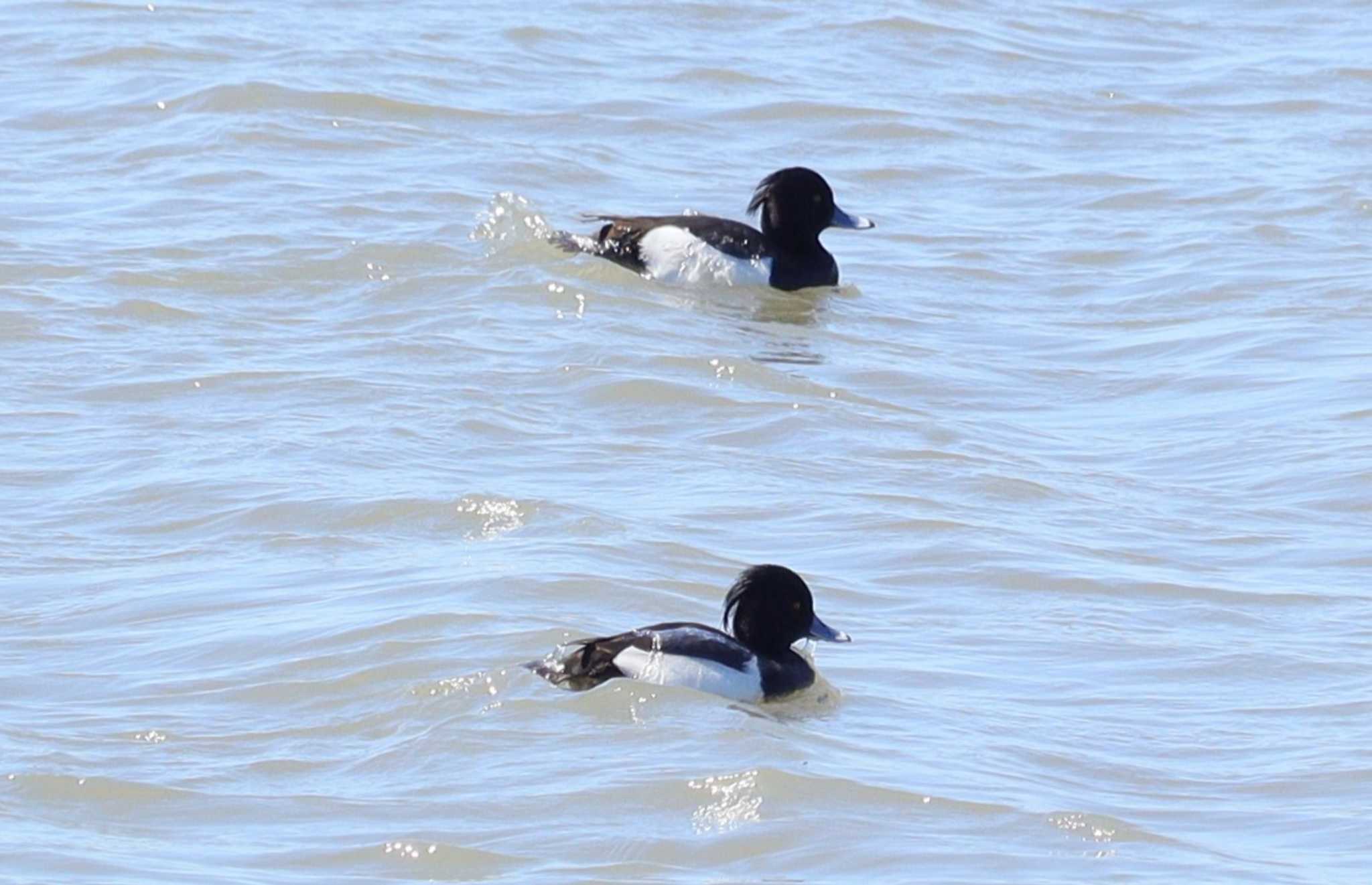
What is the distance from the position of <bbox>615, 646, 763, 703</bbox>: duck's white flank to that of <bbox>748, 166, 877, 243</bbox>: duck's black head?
5.50m

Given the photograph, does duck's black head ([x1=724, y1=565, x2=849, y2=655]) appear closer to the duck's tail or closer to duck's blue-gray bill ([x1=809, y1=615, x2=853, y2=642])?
duck's blue-gray bill ([x1=809, y1=615, x2=853, y2=642])

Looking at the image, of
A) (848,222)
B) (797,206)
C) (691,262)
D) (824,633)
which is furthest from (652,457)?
(848,222)

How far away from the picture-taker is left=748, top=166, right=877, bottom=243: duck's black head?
12.9m

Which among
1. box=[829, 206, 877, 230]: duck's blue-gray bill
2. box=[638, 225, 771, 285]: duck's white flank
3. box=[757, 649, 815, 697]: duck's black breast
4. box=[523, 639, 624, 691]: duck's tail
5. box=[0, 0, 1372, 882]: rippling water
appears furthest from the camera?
box=[829, 206, 877, 230]: duck's blue-gray bill

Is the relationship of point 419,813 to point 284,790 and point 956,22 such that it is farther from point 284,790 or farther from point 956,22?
point 956,22

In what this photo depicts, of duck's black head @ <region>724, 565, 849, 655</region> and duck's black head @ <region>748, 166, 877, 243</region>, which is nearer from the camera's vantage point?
duck's black head @ <region>724, 565, 849, 655</region>

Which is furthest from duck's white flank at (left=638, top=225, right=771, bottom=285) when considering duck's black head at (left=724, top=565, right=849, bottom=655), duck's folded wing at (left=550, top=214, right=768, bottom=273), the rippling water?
duck's black head at (left=724, top=565, right=849, bottom=655)

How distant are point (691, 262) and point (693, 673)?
5.34 metres

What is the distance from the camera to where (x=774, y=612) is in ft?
25.2

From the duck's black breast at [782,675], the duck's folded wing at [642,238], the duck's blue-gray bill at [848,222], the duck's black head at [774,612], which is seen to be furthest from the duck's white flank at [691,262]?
the duck's black breast at [782,675]

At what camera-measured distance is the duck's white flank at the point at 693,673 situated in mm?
7305

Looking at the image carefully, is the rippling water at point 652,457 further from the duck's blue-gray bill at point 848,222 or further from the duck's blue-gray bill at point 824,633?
the duck's blue-gray bill at point 848,222

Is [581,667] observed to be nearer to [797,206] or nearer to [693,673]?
[693,673]

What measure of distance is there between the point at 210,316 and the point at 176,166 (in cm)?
287
